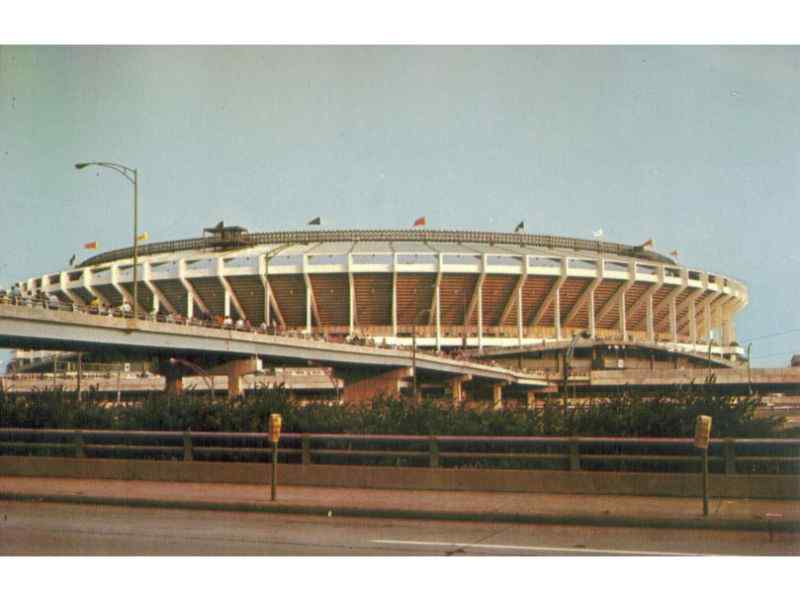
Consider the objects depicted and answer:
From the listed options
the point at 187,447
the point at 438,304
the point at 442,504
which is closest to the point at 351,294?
the point at 438,304

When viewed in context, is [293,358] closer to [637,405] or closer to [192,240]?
[637,405]

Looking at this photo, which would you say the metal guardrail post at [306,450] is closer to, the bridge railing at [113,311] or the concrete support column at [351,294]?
the bridge railing at [113,311]

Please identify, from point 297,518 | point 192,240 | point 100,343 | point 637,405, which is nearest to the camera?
point 297,518

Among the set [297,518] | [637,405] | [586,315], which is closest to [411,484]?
[297,518]

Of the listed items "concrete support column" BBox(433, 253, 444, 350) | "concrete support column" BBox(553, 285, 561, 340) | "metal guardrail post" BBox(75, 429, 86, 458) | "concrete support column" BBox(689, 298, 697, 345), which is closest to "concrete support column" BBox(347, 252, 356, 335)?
"concrete support column" BBox(433, 253, 444, 350)

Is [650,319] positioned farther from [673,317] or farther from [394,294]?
[394,294]

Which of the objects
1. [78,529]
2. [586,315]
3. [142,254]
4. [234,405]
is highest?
[142,254]

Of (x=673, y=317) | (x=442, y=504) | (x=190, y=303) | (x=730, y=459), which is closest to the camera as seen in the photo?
(x=442, y=504)
